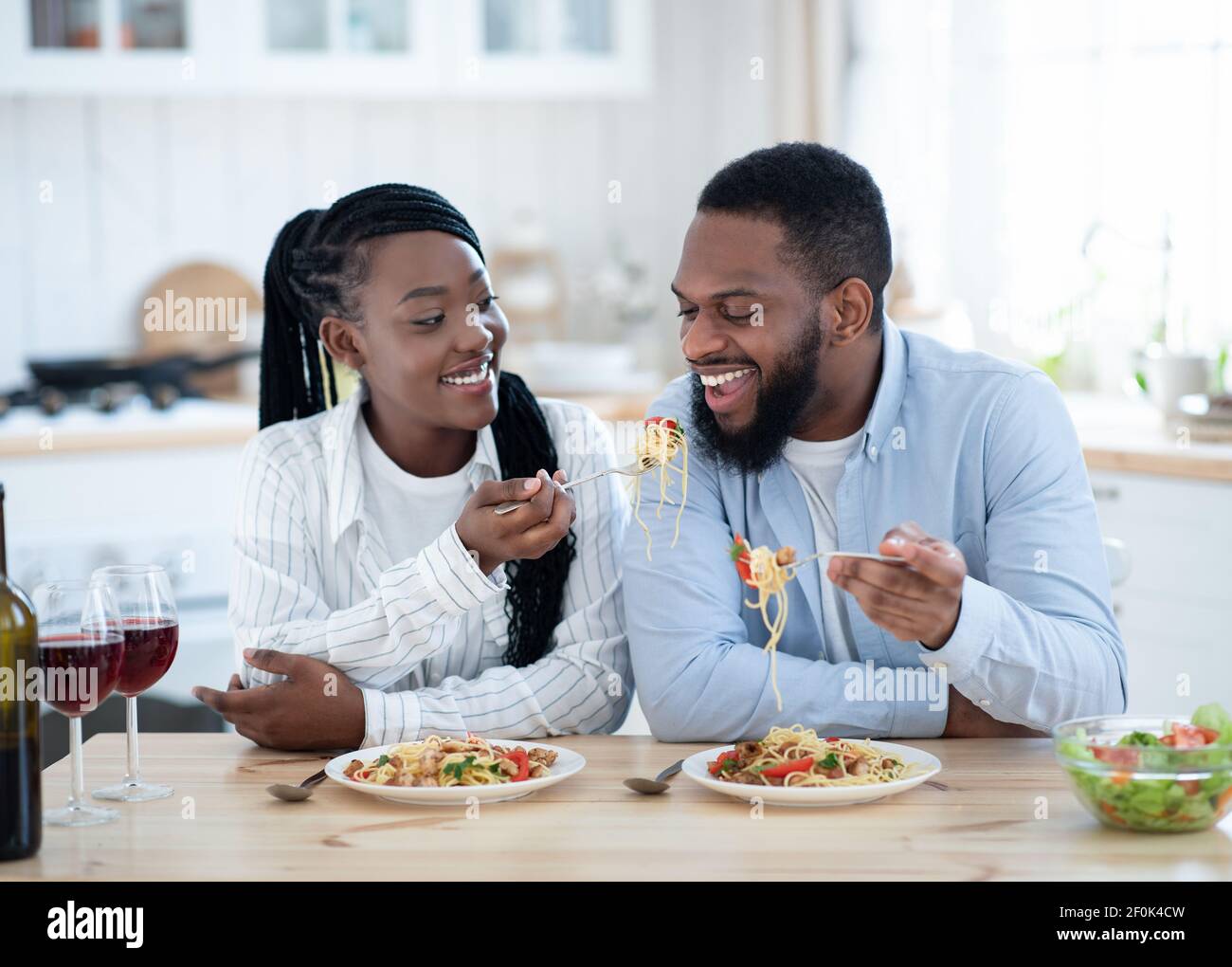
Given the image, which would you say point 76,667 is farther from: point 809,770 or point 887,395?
point 887,395

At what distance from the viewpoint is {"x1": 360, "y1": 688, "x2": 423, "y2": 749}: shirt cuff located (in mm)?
1787

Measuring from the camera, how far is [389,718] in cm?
180

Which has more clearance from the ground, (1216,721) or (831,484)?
(831,484)

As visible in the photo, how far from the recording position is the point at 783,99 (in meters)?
4.96

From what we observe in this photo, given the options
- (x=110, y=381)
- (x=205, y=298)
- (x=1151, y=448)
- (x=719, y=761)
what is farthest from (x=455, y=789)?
(x=205, y=298)

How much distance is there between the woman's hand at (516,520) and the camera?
1712 mm

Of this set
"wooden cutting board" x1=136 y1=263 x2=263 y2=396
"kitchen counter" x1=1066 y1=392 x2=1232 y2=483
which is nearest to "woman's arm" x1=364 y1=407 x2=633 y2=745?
"kitchen counter" x1=1066 y1=392 x2=1232 y2=483

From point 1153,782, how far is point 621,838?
0.49 metres

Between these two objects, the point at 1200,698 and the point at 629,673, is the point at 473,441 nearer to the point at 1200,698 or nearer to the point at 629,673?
the point at 629,673

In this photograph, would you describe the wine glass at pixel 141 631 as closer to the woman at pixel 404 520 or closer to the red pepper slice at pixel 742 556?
the woman at pixel 404 520

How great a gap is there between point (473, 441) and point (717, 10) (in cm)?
340

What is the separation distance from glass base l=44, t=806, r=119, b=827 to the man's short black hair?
1.10 meters

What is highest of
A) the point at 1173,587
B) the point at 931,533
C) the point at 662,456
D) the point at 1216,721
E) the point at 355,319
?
the point at 355,319

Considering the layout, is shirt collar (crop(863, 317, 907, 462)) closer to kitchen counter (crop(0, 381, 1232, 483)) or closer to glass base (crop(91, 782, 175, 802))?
glass base (crop(91, 782, 175, 802))
